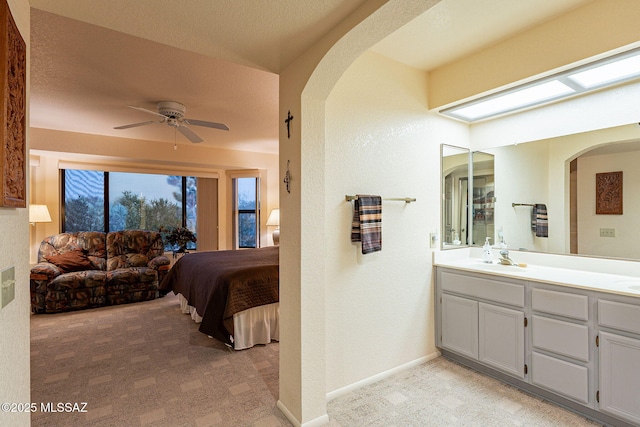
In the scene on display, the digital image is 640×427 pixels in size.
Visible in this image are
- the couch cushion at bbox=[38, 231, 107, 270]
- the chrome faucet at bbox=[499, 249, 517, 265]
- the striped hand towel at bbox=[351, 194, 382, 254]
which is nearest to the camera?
the striped hand towel at bbox=[351, 194, 382, 254]

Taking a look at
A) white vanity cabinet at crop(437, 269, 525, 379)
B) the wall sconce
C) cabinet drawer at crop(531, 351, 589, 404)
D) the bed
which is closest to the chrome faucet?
white vanity cabinet at crop(437, 269, 525, 379)

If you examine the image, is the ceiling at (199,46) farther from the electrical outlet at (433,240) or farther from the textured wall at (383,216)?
the electrical outlet at (433,240)

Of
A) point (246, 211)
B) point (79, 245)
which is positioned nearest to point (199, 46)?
point (79, 245)

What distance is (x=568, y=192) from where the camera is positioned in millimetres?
2566

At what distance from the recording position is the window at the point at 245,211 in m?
6.70

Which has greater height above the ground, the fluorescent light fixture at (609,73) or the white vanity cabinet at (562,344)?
the fluorescent light fixture at (609,73)

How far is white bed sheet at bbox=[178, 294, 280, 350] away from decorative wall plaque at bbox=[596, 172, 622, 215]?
2992 mm

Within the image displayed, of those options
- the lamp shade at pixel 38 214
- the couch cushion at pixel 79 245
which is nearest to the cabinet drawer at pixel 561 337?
the couch cushion at pixel 79 245

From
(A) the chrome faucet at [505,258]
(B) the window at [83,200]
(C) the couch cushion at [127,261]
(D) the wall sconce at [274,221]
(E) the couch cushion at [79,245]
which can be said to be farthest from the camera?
(D) the wall sconce at [274,221]

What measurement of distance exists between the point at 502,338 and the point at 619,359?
662 mm

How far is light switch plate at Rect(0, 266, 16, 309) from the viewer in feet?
3.29

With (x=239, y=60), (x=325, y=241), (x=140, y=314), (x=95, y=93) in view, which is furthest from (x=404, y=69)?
(x=140, y=314)

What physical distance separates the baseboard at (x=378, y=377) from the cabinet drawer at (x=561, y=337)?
0.89m

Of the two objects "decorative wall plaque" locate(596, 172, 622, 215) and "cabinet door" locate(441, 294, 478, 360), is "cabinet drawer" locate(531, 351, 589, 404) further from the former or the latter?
"decorative wall plaque" locate(596, 172, 622, 215)
